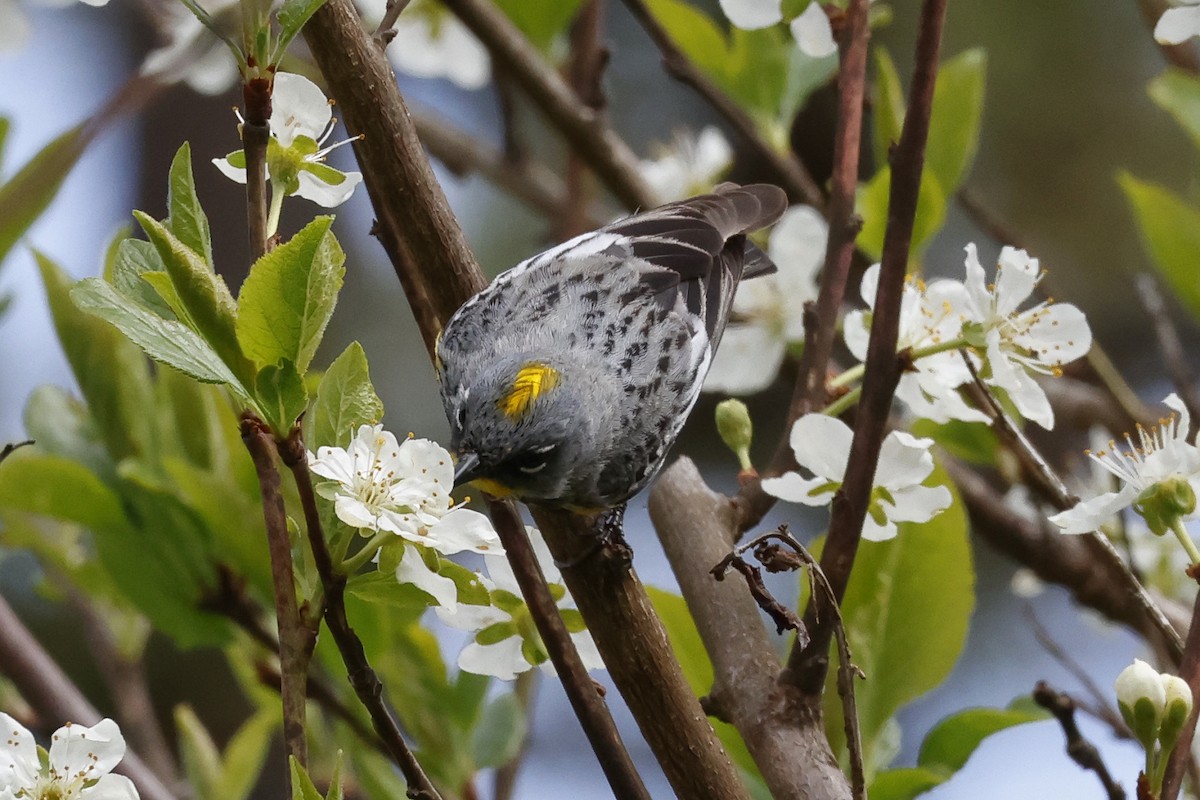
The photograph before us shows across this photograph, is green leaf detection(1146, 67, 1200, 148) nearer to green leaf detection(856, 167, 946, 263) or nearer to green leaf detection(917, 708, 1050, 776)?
green leaf detection(856, 167, 946, 263)

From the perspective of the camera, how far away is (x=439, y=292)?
1.53 m

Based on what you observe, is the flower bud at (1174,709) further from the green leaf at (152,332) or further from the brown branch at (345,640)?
the green leaf at (152,332)

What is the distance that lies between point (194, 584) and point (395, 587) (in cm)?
81

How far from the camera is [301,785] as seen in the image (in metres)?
1.01

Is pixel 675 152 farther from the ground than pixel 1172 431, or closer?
farther from the ground

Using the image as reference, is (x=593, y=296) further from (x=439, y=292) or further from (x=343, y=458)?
(x=343, y=458)

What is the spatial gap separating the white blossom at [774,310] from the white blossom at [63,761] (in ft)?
4.40

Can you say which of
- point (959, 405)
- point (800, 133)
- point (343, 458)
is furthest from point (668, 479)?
point (800, 133)

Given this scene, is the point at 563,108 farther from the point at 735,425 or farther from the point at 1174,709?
the point at 1174,709

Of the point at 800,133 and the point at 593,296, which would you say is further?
the point at 800,133

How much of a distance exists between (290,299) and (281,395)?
0.08m

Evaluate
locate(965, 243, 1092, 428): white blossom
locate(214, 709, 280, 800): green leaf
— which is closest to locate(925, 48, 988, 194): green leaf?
locate(965, 243, 1092, 428): white blossom

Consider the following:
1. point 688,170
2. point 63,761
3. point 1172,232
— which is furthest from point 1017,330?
point 688,170

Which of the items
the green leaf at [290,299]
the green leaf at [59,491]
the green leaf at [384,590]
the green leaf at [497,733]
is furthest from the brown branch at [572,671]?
the green leaf at [59,491]
